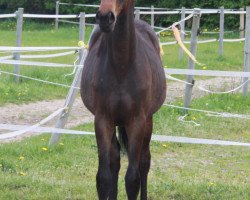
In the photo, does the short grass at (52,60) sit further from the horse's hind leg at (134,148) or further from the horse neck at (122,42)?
the horse neck at (122,42)

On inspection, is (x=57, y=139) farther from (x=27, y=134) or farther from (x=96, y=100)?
(x=96, y=100)

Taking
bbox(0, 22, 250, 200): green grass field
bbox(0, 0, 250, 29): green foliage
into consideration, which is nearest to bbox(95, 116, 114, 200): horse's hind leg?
bbox(0, 22, 250, 200): green grass field

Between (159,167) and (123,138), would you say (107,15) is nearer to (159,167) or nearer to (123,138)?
(123,138)

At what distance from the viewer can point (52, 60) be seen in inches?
738

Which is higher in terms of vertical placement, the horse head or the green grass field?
the horse head

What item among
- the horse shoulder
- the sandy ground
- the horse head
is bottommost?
the sandy ground

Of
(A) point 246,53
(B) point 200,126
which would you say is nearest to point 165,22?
(A) point 246,53

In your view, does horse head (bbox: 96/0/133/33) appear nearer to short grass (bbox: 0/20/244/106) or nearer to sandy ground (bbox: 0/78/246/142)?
sandy ground (bbox: 0/78/246/142)

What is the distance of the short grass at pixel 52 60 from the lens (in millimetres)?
11844

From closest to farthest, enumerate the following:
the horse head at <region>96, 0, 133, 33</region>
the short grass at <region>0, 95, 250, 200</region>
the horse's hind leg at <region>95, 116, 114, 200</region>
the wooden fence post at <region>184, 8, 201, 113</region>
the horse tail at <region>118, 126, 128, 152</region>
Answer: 1. the horse head at <region>96, 0, 133, 33</region>
2. the horse's hind leg at <region>95, 116, 114, 200</region>
3. the horse tail at <region>118, 126, 128, 152</region>
4. the short grass at <region>0, 95, 250, 200</region>
5. the wooden fence post at <region>184, 8, 201, 113</region>

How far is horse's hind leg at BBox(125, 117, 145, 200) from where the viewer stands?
16.8ft

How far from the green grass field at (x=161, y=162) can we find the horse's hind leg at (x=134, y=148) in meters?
0.96

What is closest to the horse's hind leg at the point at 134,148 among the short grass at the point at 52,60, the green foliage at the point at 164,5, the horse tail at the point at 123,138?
the horse tail at the point at 123,138

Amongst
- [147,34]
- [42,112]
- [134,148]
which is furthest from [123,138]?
[42,112]
